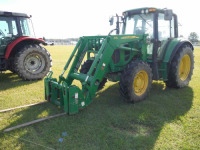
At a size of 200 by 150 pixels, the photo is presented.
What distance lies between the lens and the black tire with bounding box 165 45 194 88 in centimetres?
558

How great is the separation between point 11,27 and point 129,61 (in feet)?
15.9

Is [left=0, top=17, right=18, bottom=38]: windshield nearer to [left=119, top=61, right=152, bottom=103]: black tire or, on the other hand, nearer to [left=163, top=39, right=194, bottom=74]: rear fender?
[left=119, top=61, right=152, bottom=103]: black tire

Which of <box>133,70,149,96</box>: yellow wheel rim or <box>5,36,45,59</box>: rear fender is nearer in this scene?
<box>133,70,149,96</box>: yellow wheel rim

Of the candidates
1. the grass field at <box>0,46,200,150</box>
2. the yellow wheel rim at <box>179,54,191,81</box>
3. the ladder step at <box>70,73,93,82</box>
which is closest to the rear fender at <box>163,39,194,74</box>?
the yellow wheel rim at <box>179,54,191,81</box>

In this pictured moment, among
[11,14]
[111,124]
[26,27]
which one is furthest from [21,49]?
[111,124]

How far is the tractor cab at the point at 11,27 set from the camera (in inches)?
270

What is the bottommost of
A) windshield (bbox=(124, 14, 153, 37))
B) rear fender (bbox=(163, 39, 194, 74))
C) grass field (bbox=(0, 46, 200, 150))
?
grass field (bbox=(0, 46, 200, 150))

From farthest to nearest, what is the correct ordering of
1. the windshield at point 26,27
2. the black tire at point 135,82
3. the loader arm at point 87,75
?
the windshield at point 26,27, the black tire at point 135,82, the loader arm at point 87,75

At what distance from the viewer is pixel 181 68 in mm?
6332

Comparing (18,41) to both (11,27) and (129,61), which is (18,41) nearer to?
(11,27)

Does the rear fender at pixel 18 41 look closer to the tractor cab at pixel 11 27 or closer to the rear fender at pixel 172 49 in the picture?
the tractor cab at pixel 11 27

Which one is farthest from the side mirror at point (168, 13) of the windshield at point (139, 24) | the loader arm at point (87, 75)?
the loader arm at point (87, 75)

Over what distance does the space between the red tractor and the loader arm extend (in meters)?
2.76

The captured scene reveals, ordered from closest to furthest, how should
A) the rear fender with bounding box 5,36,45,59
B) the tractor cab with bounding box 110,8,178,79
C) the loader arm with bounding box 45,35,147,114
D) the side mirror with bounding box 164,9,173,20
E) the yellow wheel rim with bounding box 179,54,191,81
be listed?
1. the loader arm with bounding box 45,35,147,114
2. the side mirror with bounding box 164,9,173,20
3. the tractor cab with bounding box 110,8,178,79
4. the yellow wheel rim with bounding box 179,54,191,81
5. the rear fender with bounding box 5,36,45,59
